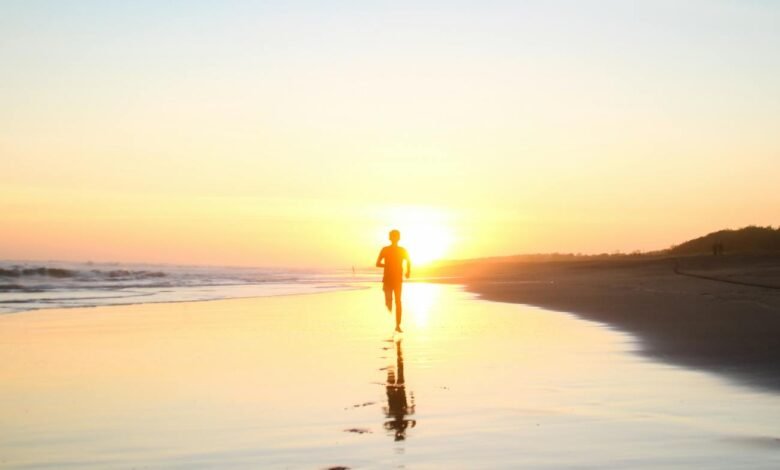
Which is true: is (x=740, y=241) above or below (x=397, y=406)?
above

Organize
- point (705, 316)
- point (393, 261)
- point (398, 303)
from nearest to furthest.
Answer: point (398, 303)
point (705, 316)
point (393, 261)

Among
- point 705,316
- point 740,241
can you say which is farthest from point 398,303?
point 740,241

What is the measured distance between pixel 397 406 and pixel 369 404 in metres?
0.33

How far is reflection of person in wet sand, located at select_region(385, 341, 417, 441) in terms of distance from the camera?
7.31m

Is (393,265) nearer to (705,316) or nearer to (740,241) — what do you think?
(705,316)

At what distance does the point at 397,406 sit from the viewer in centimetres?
841

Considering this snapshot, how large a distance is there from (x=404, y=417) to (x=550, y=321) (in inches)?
469

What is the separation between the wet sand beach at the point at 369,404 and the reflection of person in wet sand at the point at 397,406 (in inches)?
1.1

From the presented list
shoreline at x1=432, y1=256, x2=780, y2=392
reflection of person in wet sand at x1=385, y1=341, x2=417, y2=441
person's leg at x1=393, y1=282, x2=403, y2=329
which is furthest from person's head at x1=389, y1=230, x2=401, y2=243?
reflection of person in wet sand at x1=385, y1=341, x2=417, y2=441

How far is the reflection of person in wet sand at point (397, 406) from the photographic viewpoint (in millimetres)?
7312

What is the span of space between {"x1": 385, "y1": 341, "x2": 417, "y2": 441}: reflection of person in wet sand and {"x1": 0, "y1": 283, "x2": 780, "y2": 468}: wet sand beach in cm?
3

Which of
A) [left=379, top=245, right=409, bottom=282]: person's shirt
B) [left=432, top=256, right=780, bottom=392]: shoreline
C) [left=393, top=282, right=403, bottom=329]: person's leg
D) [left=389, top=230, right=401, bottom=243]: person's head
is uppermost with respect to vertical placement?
[left=389, top=230, right=401, bottom=243]: person's head

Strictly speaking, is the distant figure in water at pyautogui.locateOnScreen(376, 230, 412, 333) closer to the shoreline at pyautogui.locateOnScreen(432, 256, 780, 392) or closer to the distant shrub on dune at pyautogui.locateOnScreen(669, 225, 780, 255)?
the shoreline at pyautogui.locateOnScreen(432, 256, 780, 392)

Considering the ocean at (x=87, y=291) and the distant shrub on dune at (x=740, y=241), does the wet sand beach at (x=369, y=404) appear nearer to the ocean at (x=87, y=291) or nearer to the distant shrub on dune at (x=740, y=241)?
the ocean at (x=87, y=291)
